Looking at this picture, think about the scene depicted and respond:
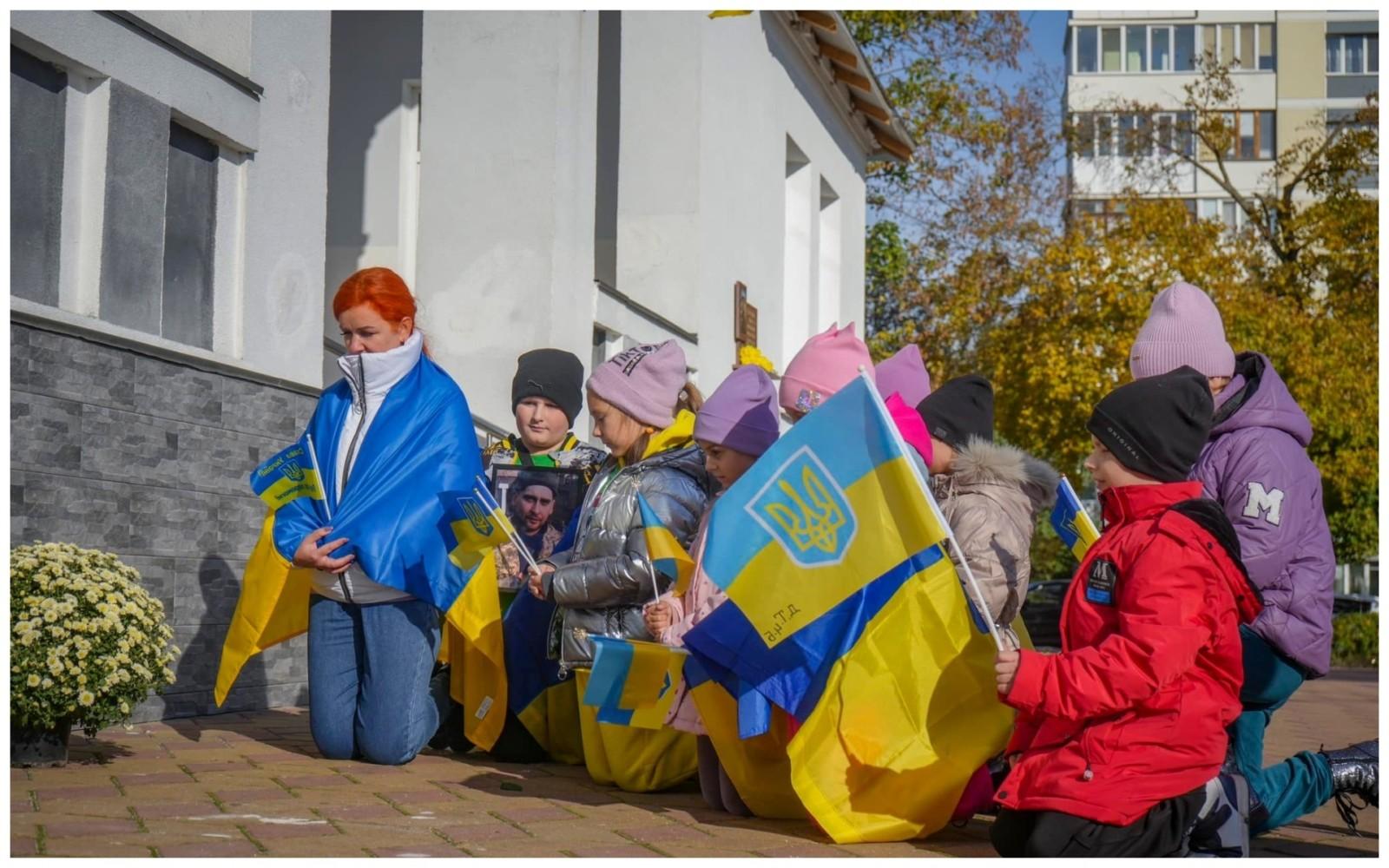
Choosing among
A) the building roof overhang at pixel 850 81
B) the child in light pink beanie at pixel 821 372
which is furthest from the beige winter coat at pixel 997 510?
the building roof overhang at pixel 850 81

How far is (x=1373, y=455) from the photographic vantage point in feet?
87.8

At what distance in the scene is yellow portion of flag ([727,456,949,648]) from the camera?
491 centimetres

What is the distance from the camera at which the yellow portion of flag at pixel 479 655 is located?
22.2 ft

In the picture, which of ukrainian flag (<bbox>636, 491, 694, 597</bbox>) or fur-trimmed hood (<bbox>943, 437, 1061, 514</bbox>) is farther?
ukrainian flag (<bbox>636, 491, 694, 597</bbox>)

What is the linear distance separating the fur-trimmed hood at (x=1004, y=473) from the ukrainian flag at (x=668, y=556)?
990 millimetres

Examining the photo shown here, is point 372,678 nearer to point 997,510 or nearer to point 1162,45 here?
point 997,510

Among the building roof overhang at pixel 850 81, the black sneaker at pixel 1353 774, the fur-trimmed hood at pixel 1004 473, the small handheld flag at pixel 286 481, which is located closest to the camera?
the black sneaker at pixel 1353 774

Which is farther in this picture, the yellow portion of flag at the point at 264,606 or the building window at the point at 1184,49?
the building window at the point at 1184,49

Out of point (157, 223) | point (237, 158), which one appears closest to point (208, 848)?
point (157, 223)

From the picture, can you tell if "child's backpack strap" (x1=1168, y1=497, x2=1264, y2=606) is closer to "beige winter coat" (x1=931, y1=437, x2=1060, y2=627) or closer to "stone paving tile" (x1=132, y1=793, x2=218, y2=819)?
"beige winter coat" (x1=931, y1=437, x2=1060, y2=627)

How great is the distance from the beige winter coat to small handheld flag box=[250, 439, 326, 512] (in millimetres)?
2650

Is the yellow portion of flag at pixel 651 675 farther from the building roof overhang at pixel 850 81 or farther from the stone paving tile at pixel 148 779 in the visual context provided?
the building roof overhang at pixel 850 81

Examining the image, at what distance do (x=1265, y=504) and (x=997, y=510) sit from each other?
875mm

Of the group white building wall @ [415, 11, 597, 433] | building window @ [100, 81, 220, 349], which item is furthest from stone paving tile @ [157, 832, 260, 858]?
white building wall @ [415, 11, 597, 433]
